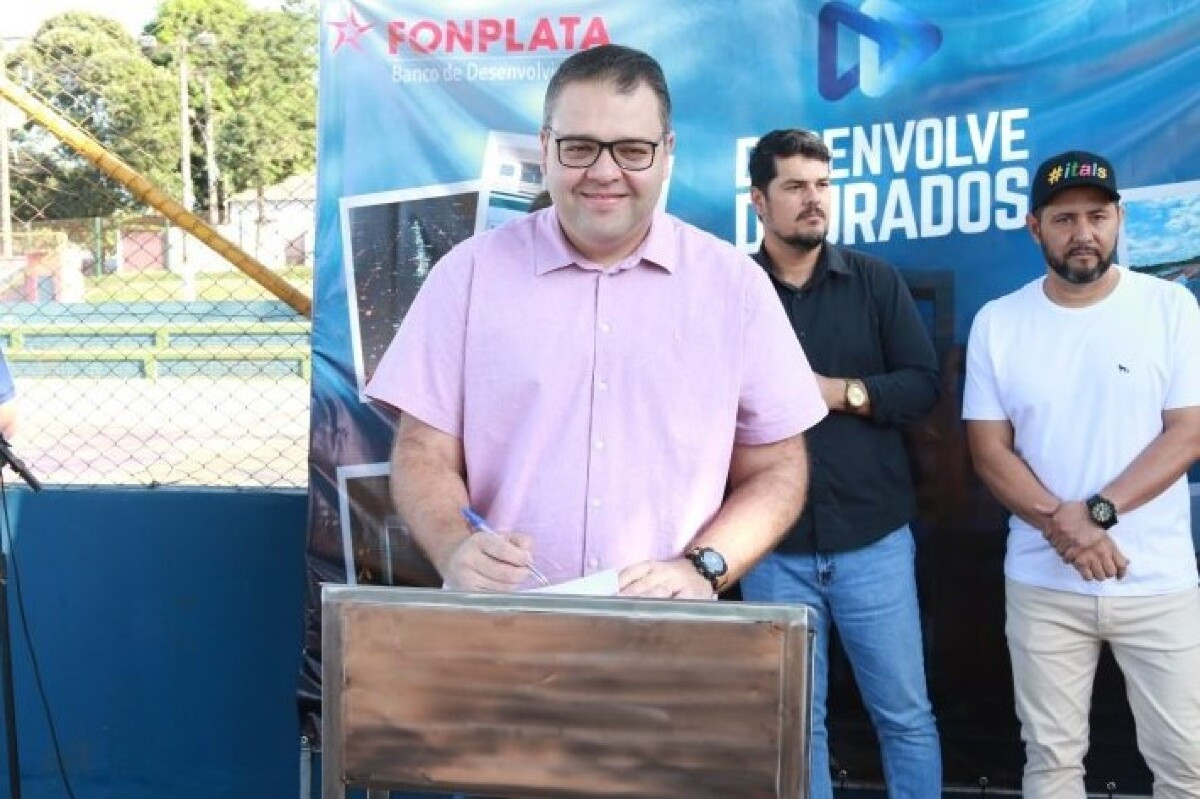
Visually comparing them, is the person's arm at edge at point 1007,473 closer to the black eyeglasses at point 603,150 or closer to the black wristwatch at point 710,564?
the black wristwatch at point 710,564

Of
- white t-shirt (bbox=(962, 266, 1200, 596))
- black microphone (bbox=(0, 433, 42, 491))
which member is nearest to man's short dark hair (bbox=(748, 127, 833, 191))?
white t-shirt (bbox=(962, 266, 1200, 596))

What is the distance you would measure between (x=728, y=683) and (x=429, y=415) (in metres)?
0.89

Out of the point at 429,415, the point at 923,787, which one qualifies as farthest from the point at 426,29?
the point at 923,787

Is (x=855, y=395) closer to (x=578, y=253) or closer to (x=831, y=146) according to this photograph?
(x=831, y=146)

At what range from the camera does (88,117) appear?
5.53 meters

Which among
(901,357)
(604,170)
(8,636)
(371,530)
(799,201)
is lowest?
(8,636)

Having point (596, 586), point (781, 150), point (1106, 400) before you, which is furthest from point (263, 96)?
point (596, 586)

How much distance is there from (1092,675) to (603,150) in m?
2.18

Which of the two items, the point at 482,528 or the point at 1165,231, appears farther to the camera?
the point at 1165,231

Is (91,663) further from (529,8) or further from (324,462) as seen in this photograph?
(529,8)

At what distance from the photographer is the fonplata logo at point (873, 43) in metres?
3.66

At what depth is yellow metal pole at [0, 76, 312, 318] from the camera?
3.97 meters

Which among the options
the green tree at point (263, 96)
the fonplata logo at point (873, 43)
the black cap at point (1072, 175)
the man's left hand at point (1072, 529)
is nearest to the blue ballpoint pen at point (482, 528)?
the man's left hand at point (1072, 529)

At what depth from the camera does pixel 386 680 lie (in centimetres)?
161
